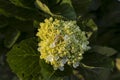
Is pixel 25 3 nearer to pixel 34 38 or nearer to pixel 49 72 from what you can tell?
pixel 34 38

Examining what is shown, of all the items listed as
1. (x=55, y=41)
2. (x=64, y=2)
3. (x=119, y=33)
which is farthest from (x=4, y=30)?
(x=119, y=33)

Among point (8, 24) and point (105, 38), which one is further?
point (105, 38)

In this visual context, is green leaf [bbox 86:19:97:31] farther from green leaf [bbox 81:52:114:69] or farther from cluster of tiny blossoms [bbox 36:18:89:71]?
cluster of tiny blossoms [bbox 36:18:89:71]

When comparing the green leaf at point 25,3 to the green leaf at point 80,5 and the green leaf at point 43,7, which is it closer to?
the green leaf at point 43,7

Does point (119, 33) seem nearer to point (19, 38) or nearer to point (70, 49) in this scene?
point (19, 38)

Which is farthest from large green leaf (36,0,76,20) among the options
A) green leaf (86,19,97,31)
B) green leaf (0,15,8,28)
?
green leaf (0,15,8,28)

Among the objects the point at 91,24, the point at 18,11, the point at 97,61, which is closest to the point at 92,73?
the point at 97,61
